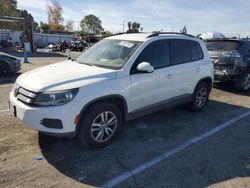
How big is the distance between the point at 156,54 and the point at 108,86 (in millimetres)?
1388

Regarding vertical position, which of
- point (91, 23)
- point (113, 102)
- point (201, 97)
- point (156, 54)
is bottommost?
point (201, 97)

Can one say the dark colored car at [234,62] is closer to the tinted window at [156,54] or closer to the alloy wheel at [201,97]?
the alloy wheel at [201,97]

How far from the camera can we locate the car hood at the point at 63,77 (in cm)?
374

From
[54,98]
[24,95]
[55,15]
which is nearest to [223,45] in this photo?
[54,98]

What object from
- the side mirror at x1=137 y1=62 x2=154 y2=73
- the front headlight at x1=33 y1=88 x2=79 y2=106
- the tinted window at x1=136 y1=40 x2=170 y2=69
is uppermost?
the tinted window at x1=136 y1=40 x2=170 y2=69

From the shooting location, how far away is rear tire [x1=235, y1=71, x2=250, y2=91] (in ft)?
28.0

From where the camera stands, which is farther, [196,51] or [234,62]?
[234,62]

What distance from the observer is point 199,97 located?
20.4ft

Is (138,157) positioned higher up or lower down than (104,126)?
lower down

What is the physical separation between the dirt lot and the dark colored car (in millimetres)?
3118

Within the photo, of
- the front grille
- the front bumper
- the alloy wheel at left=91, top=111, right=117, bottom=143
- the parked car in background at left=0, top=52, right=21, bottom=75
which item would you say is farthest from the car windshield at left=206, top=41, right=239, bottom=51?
the parked car in background at left=0, top=52, right=21, bottom=75

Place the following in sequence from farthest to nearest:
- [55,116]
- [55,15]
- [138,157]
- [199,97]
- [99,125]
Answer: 1. [55,15]
2. [199,97]
3. [99,125]
4. [138,157]
5. [55,116]

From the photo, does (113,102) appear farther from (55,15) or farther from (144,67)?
(55,15)

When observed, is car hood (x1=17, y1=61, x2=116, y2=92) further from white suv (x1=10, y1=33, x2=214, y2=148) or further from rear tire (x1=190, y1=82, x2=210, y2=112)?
rear tire (x1=190, y1=82, x2=210, y2=112)
